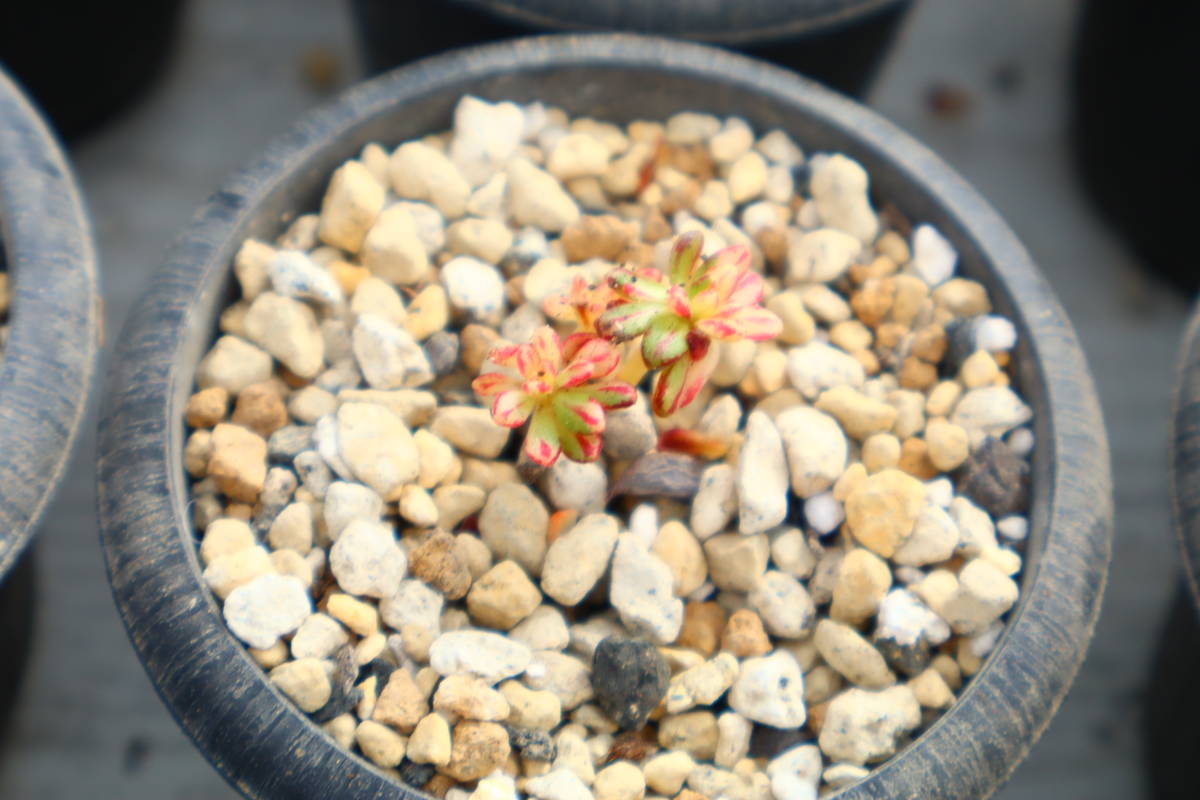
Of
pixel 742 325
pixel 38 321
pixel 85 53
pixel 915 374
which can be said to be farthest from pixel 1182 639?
pixel 85 53

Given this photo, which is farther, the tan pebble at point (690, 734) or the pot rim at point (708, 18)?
the pot rim at point (708, 18)

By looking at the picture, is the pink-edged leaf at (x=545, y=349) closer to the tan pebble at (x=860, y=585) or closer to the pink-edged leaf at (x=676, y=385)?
the pink-edged leaf at (x=676, y=385)

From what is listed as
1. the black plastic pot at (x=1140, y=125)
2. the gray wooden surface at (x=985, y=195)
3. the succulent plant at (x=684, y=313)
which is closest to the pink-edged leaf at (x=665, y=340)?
the succulent plant at (x=684, y=313)

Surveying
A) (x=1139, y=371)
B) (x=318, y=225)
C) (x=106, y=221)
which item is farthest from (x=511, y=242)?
(x=1139, y=371)

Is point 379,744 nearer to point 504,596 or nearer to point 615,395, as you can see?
point 504,596

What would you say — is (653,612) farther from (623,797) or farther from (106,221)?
(106,221)

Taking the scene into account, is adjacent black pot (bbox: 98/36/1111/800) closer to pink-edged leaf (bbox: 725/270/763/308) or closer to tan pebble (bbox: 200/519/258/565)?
tan pebble (bbox: 200/519/258/565)
